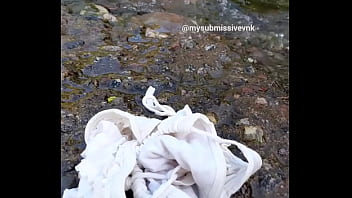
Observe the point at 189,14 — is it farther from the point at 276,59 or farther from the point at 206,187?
the point at 206,187

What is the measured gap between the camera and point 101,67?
1032 millimetres

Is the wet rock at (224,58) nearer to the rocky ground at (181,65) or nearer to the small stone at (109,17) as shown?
the rocky ground at (181,65)

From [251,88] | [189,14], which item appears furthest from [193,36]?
[251,88]

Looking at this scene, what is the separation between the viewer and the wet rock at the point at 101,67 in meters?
1.03

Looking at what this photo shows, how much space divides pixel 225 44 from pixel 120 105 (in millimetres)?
239

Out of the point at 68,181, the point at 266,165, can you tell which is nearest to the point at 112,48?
the point at 68,181

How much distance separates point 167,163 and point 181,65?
24 cm

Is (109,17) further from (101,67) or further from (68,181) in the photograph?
(68,181)

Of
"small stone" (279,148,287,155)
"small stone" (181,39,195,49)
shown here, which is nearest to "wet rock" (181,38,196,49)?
"small stone" (181,39,195,49)

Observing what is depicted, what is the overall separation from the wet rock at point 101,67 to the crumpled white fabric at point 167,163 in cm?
16

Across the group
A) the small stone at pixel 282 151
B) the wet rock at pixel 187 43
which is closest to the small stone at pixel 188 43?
the wet rock at pixel 187 43

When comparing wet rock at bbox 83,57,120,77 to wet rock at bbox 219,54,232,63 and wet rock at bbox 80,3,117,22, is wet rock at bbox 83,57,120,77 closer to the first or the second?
wet rock at bbox 80,3,117,22

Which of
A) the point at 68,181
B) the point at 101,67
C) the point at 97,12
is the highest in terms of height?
the point at 97,12

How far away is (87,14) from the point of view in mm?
1025
